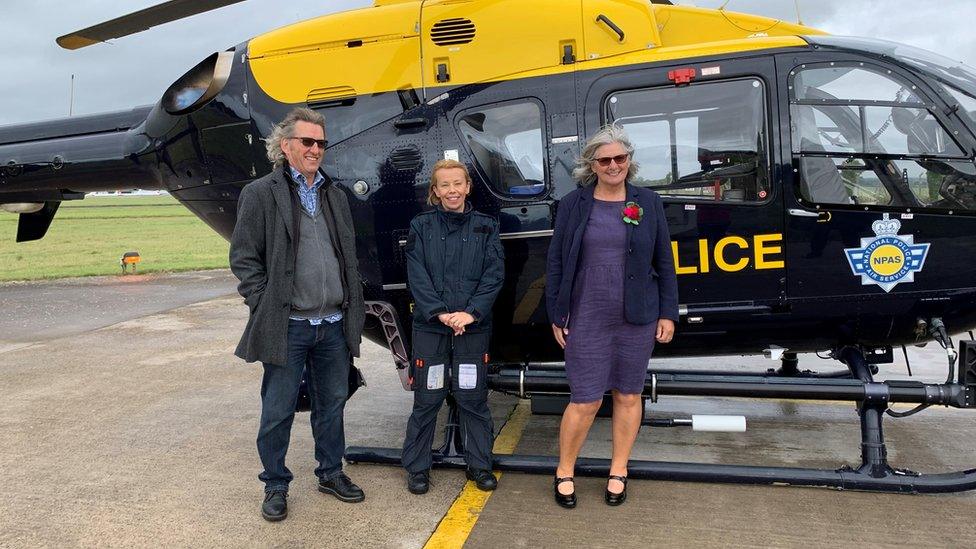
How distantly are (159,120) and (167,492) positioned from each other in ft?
8.56

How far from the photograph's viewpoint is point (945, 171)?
3.83 meters

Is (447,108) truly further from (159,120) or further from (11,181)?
(11,181)

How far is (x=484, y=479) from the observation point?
13.0 feet

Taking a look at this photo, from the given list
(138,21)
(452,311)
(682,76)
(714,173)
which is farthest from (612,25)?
(138,21)

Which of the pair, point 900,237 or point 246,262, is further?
point 900,237

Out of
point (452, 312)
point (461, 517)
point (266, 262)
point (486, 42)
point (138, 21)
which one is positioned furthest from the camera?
point (138, 21)

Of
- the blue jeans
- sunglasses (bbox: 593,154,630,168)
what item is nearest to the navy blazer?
sunglasses (bbox: 593,154,630,168)

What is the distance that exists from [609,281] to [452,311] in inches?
33.4

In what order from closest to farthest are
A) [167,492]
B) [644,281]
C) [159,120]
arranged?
[644,281] → [167,492] → [159,120]

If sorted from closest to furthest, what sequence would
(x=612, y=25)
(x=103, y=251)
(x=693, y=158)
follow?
1. (x=693, y=158)
2. (x=612, y=25)
3. (x=103, y=251)

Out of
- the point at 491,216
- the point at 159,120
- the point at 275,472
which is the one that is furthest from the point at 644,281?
the point at 159,120

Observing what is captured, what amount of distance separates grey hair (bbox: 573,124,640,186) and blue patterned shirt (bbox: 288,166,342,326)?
134 centimetres

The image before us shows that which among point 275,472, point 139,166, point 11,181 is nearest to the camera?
point 275,472

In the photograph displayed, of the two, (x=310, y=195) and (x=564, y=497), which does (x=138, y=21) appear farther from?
(x=564, y=497)
